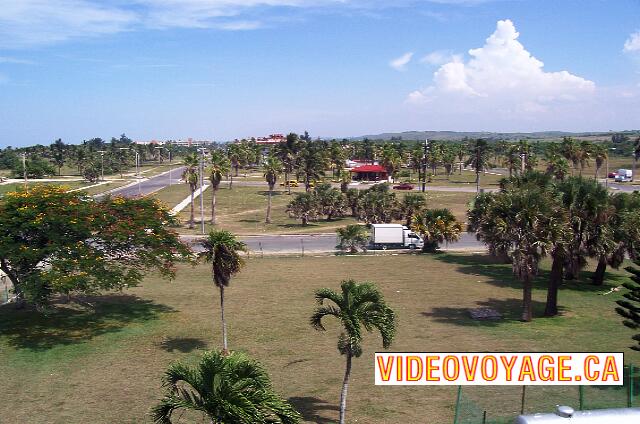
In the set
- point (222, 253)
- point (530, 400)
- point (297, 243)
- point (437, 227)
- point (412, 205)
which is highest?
point (222, 253)

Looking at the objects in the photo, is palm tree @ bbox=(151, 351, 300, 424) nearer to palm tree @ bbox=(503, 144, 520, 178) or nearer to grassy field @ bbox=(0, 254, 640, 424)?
grassy field @ bbox=(0, 254, 640, 424)

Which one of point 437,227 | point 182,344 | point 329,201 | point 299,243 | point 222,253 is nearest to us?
point 222,253

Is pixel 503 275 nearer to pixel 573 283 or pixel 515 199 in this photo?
pixel 573 283

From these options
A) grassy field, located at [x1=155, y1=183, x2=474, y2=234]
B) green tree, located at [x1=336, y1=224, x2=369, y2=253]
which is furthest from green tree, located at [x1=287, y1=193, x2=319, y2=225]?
green tree, located at [x1=336, y1=224, x2=369, y2=253]

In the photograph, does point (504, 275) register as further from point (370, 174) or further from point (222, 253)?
point (370, 174)

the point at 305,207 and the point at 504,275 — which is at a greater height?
the point at 305,207

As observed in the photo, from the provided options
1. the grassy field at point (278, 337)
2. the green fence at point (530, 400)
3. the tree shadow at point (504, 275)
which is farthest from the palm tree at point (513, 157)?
the green fence at point (530, 400)

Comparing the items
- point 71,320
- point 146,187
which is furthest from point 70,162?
point 71,320
